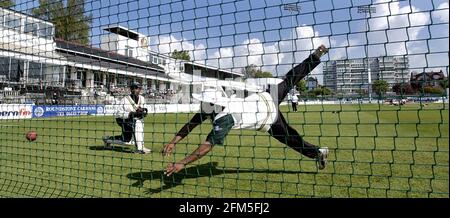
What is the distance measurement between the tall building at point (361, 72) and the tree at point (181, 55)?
1.58 meters

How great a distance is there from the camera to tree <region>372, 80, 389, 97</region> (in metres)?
3.35

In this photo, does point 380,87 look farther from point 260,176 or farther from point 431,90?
point 260,176

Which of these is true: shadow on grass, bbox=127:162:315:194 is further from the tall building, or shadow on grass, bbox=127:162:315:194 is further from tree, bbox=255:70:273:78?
the tall building

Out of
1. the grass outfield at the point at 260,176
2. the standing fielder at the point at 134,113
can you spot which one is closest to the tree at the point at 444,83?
the grass outfield at the point at 260,176

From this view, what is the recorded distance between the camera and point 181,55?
443 cm

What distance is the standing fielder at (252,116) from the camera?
390 centimetres

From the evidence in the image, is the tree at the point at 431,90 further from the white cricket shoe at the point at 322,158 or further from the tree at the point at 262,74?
the white cricket shoe at the point at 322,158

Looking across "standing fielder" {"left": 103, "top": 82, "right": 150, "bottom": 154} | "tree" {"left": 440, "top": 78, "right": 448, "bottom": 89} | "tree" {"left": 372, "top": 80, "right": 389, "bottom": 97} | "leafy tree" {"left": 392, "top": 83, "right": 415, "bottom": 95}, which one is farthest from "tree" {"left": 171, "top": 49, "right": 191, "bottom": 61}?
"tree" {"left": 440, "top": 78, "right": 448, "bottom": 89}

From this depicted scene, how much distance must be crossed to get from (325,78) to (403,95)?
0.75m

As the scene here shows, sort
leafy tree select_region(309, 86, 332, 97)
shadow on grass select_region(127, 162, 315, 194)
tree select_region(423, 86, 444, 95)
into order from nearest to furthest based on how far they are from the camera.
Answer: tree select_region(423, 86, 444, 95) < leafy tree select_region(309, 86, 332, 97) < shadow on grass select_region(127, 162, 315, 194)

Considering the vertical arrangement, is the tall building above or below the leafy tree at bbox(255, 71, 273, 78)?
below

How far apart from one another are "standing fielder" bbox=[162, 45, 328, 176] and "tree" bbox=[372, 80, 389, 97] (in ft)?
2.00
